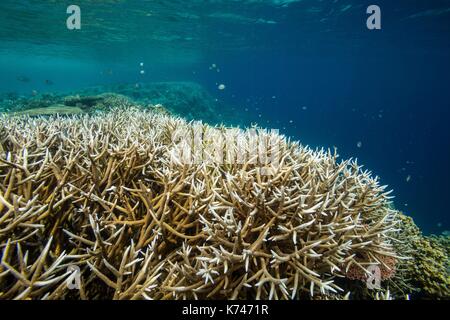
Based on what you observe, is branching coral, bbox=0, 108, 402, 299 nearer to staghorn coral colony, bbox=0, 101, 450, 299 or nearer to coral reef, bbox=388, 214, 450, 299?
staghorn coral colony, bbox=0, 101, 450, 299

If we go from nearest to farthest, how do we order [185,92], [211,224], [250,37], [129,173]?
1. [211,224]
2. [129,173]
3. [185,92]
4. [250,37]

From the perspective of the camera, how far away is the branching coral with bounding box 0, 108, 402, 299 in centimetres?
200

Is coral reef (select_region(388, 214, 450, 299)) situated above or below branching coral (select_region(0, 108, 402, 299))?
below

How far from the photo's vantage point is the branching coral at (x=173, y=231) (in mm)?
2000

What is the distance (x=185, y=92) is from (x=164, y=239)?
81.3 feet

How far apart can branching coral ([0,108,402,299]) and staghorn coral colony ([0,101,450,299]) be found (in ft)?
0.04

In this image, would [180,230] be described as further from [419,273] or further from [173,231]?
[419,273]

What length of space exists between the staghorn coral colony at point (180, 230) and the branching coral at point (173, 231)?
0.04 feet

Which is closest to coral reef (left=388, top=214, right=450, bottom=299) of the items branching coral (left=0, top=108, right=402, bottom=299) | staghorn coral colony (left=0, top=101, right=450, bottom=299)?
staghorn coral colony (left=0, top=101, right=450, bottom=299)

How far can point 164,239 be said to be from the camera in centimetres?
242

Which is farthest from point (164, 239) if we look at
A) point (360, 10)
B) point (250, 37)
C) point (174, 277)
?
point (250, 37)

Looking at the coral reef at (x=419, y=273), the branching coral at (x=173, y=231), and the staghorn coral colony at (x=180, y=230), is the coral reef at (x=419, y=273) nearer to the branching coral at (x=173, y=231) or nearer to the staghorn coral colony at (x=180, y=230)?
the staghorn coral colony at (x=180, y=230)

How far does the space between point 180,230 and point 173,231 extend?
127mm
